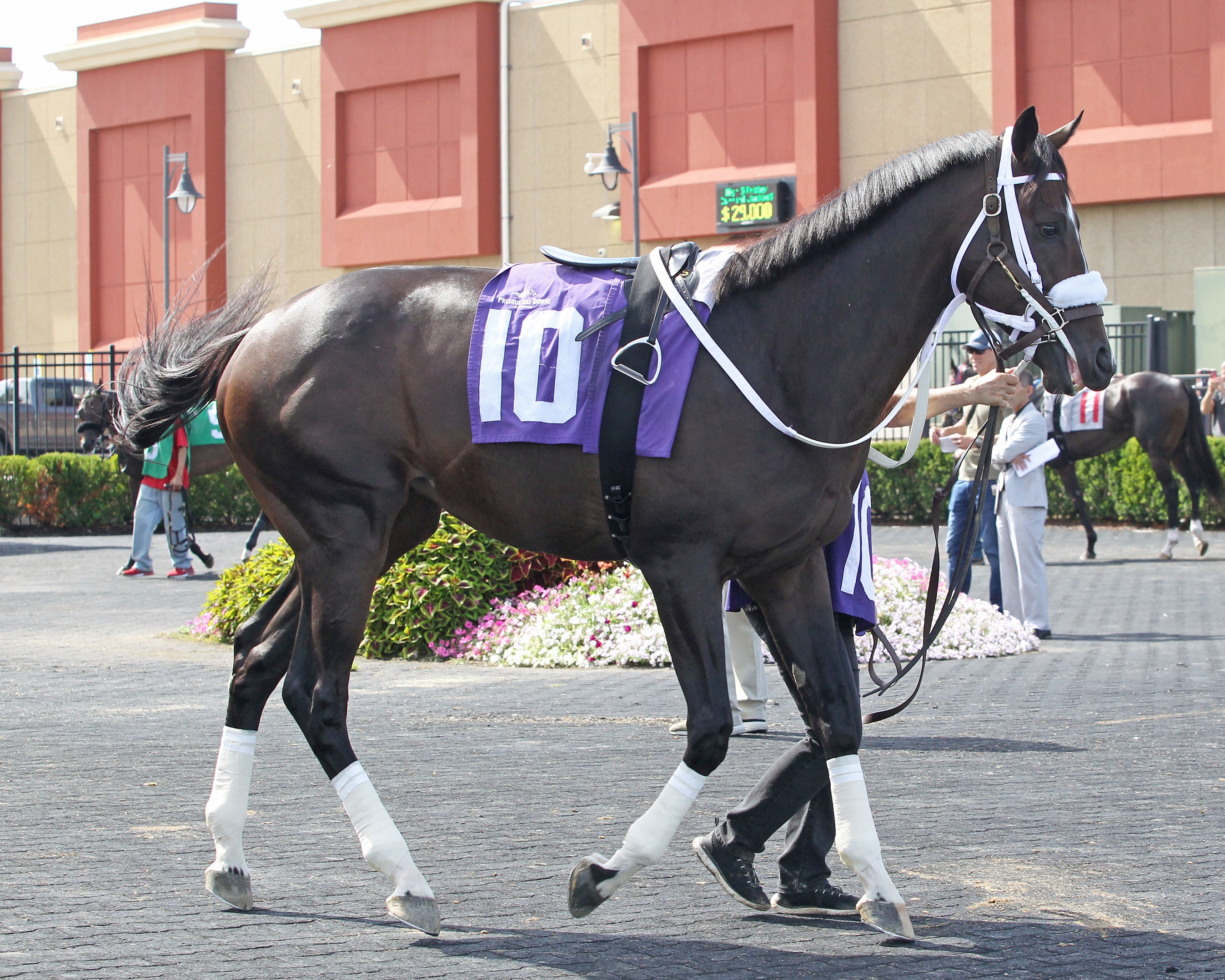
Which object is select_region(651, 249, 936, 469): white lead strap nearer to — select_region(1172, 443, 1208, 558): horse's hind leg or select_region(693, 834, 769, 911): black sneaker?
select_region(693, 834, 769, 911): black sneaker

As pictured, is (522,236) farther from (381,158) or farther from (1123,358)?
(1123,358)

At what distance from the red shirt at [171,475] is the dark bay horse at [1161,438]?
963cm

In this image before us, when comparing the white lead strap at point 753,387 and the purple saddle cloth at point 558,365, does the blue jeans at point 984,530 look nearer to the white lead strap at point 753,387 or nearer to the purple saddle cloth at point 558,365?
the white lead strap at point 753,387

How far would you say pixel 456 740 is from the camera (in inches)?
296

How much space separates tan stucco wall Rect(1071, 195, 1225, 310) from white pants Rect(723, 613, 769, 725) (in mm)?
22438

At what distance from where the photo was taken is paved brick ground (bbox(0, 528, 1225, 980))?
4.19 m

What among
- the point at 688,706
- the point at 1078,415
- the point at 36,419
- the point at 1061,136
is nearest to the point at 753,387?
the point at 688,706

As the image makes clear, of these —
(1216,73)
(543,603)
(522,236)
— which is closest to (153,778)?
(543,603)

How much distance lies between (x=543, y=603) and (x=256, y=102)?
31763mm

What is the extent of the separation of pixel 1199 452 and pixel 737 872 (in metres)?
14.3

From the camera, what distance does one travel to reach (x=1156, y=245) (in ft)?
95.5

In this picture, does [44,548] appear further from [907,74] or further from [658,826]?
[907,74]

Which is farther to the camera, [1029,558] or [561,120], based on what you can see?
[561,120]

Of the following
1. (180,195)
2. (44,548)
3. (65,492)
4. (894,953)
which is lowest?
(894,953)
